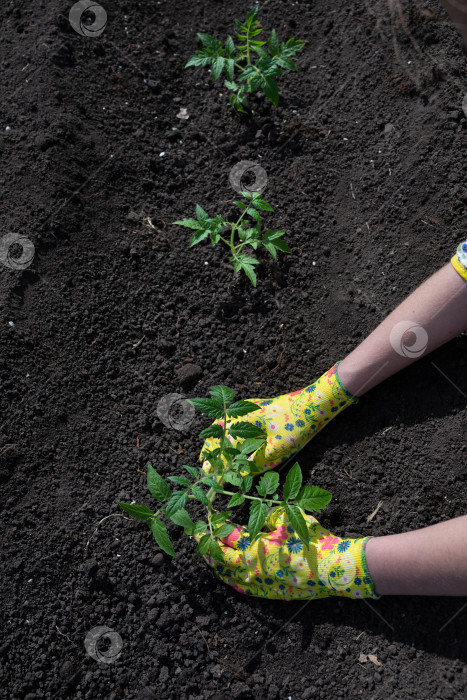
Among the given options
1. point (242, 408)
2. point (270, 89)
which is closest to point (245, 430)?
point (242, 408)

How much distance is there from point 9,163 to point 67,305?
712 mm

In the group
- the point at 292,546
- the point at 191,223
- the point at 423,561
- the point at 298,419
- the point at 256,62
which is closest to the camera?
the point at 423,561

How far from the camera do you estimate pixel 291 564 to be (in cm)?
174

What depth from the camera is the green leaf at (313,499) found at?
5.20ft

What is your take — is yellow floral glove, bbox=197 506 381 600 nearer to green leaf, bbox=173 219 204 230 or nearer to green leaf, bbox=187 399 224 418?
green leaf, bbox=187 399 224 418

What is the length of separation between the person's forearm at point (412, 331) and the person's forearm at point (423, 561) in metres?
0.49

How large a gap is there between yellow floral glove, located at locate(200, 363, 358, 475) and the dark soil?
4.5 inches

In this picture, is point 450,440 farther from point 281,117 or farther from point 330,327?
point 281,117

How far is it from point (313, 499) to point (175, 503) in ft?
1.27

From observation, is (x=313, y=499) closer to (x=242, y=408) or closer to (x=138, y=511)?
(x=242, y=408)

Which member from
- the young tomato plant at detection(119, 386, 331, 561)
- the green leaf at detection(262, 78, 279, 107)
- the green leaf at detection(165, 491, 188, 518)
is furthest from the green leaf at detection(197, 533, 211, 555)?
→ the green leaf at detection(262, 78, 279, 107)

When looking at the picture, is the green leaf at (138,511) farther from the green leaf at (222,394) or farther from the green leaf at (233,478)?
the green leaf at (222,394)

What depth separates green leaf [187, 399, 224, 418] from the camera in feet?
5.47

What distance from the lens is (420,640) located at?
1.70 metres
